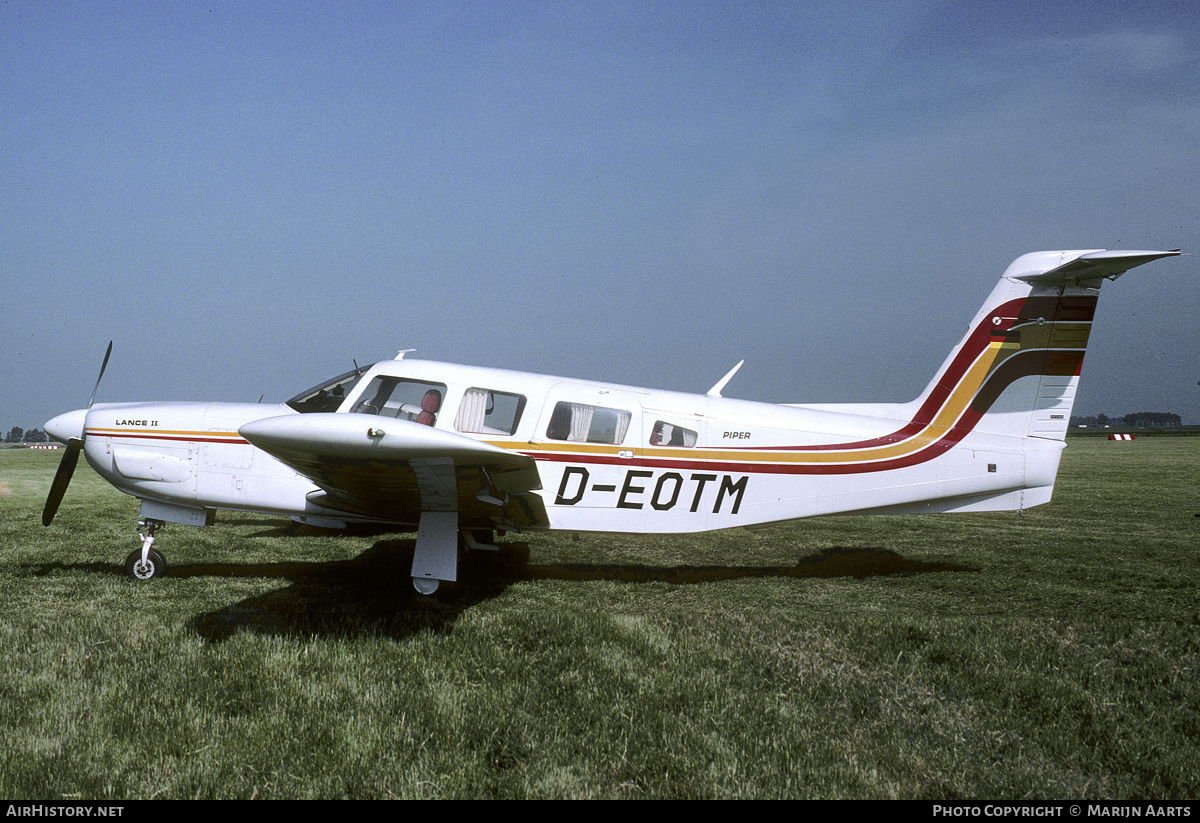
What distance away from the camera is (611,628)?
15.7 feet

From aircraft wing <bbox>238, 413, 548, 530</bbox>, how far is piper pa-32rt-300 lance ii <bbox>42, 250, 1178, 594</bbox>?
6 cm

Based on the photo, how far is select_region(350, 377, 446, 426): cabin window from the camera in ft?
20.7

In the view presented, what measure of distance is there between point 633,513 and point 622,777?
362 cm

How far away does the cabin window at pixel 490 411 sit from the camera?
6.29 metres

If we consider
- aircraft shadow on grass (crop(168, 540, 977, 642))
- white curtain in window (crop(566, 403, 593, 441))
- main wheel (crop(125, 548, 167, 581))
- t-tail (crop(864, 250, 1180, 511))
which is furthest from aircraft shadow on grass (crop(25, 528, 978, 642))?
white curtain in window (crop(566, 403, 593, 441))

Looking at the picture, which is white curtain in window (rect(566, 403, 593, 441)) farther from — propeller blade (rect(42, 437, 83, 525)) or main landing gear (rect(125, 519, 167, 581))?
propeller blade (rect(42, 437, 83, 525))

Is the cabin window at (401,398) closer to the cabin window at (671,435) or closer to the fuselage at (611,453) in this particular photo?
the fuselage at (611,453)

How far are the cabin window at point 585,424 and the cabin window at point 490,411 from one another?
13.8 inches

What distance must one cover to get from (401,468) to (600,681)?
6.61 ft

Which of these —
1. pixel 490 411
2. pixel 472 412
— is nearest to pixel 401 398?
pixel 472 412

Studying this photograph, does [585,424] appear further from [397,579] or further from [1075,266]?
[1075,266]

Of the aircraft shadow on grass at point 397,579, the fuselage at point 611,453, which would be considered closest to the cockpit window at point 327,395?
the fuselage at point 611,453

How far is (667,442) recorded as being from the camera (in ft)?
21.1
